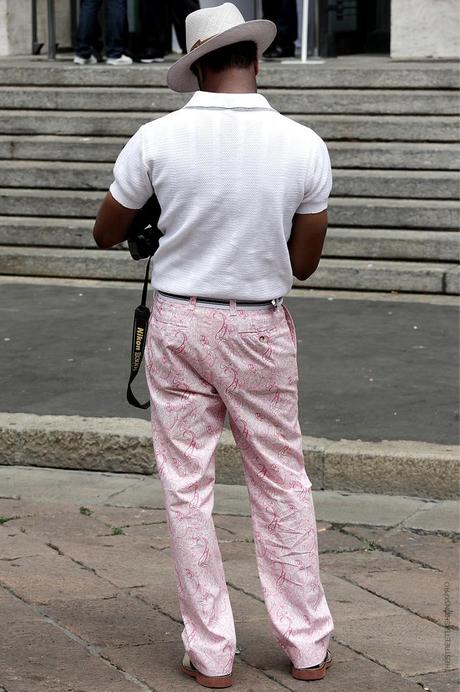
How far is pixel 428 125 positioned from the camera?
10.4 m

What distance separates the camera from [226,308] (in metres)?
3.54

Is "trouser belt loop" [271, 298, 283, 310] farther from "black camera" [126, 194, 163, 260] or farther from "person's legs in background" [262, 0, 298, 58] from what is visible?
"person's legs in background" [262, 0, 298, 58]

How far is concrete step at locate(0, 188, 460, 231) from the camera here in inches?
381

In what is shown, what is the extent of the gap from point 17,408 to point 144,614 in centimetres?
224

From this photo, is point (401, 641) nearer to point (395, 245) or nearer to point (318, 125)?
point (395, 245)

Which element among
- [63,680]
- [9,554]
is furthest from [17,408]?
[63,680]

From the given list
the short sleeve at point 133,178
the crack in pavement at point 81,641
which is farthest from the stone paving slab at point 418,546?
the short sleeve at point 133,178

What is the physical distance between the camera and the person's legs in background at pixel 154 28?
13359mm

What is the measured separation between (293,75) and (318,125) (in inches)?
31.8

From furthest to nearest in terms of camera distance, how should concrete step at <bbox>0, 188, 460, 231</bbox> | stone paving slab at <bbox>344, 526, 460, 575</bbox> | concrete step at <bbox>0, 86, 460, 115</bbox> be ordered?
concrete step at <bbox>0, 86, 460, 115</bbox>, concrete step at <bbox>0, 188, 460, 231</bbox>, stone paving slab at <bbox>344, 526, 460, 575</bbox>

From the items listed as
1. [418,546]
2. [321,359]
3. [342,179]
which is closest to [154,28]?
[342,179]

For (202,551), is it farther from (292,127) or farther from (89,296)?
(89,296)

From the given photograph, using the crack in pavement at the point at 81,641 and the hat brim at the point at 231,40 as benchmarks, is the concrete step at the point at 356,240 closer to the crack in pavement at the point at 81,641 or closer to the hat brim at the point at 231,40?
the crack in pavement at the point at 81,641

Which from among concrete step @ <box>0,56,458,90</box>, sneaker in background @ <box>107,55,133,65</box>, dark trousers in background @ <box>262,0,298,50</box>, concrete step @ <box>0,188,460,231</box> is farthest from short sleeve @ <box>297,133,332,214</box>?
dark trousers in background @ <box>262,0,298,50</box>
